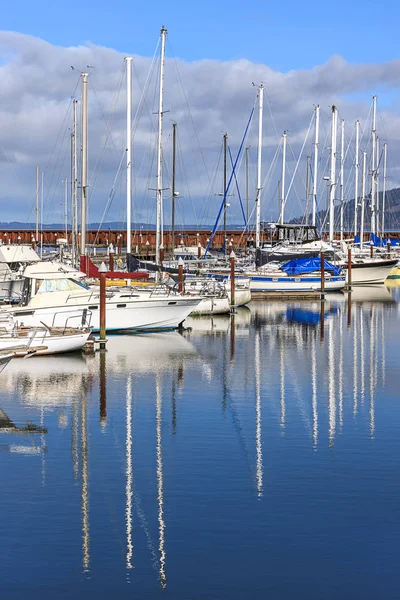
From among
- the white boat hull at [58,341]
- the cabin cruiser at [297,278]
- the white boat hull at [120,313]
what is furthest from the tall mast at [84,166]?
the cabin cruiser at [297,278]

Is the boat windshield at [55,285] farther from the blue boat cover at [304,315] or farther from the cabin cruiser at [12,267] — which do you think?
the blue boat cover at [304,315]

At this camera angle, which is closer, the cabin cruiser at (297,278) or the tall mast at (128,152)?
the tall mast at (128,152)

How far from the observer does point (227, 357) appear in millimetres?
39094

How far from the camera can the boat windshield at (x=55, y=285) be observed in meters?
40.2

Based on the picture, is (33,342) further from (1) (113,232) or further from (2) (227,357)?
(1) (113,232)

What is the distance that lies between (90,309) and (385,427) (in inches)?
726

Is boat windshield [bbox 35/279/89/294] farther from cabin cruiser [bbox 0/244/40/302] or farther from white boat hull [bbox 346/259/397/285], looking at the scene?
white boat hull [bbox 346/259/397/285]

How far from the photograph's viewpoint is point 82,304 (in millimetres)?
40875

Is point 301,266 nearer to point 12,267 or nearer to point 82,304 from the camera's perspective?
point 12,267

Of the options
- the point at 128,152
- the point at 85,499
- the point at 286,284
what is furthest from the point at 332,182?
the point at 85,499

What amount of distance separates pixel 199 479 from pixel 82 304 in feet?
70.1

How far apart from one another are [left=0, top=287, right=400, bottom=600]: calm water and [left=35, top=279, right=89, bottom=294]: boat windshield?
174 inches

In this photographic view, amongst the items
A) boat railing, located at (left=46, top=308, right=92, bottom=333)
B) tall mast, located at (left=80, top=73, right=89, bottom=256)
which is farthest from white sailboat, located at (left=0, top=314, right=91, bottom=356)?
tall mast, located at (left=80, top=73, right=89, bottom=256)

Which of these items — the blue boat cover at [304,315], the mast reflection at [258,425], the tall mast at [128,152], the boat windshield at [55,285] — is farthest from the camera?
the blue boat cover at [304,315]
